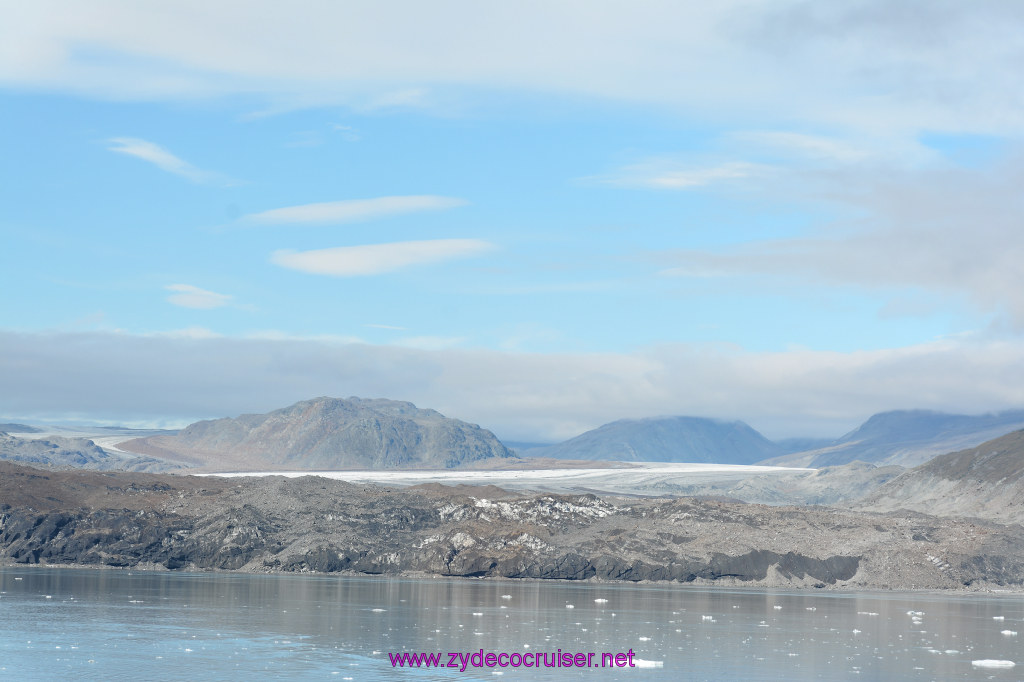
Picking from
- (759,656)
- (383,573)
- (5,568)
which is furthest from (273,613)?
(5,568)

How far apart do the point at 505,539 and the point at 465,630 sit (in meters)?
57.2

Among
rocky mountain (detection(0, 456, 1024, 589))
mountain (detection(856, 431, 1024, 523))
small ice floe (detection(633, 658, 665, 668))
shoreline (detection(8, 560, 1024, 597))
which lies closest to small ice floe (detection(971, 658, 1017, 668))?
small ice floe (detection(633, 658, 665, 668))

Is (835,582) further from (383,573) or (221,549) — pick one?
(221,549)

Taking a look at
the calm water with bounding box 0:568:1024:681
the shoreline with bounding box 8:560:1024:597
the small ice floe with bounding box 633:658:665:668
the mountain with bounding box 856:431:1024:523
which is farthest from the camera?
the mountain with bounding box 856:431:1024:523

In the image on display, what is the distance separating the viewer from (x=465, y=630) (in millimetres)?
66625

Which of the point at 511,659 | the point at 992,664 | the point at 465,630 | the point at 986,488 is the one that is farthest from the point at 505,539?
the point at 986,488

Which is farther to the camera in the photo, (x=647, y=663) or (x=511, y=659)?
(x=511, y=659)

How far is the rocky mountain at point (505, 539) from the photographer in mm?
119000

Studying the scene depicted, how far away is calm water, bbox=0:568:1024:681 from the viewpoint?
5231 centimetres

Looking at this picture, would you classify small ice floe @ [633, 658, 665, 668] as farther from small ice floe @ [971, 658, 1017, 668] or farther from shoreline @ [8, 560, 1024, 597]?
shoreline @ [8, 560, 1024, 597]

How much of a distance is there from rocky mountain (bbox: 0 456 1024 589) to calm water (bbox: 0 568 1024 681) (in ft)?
47.2

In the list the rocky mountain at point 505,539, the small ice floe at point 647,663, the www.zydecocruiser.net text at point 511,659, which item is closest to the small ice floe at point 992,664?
the small ice floe at point 647,663

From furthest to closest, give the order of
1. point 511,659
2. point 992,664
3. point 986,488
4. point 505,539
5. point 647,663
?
point 986,488 < point 505,539 < point 992,664 < point 511,659 < point 647,663

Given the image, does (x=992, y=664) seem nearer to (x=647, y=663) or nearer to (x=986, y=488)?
(x=647, y=663)
